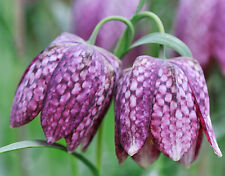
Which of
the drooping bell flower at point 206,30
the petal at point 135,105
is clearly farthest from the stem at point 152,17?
the drooping bell flower at point 206,30

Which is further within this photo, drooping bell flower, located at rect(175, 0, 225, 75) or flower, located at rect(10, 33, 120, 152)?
drooping bell flower, located at rect(175, 0, 225, 75)

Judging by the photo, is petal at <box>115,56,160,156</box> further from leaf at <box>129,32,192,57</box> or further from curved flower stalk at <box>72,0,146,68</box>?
curved flower stalk at <box>72,0,146,68</box>

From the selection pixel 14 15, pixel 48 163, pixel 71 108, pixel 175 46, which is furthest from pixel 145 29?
pixel 71 108

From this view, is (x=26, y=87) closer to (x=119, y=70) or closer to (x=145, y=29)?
(x=119, y=70)

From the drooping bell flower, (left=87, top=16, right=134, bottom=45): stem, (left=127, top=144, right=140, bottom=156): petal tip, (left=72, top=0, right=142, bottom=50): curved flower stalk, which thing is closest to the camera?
(left=127, top=144, right=140, bottom=156): petal tip

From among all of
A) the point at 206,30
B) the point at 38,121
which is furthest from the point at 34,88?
the point at 38,121

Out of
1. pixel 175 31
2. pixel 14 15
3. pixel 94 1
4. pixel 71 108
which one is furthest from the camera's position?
pixel 14 15

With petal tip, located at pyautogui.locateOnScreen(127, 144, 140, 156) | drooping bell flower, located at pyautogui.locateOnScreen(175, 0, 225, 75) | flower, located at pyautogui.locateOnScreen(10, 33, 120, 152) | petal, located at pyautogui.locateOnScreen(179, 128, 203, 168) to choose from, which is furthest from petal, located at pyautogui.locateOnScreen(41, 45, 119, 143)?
drooping bell flower, located at pyautogui.locateOnScreen(175, 0, 225, 75)
